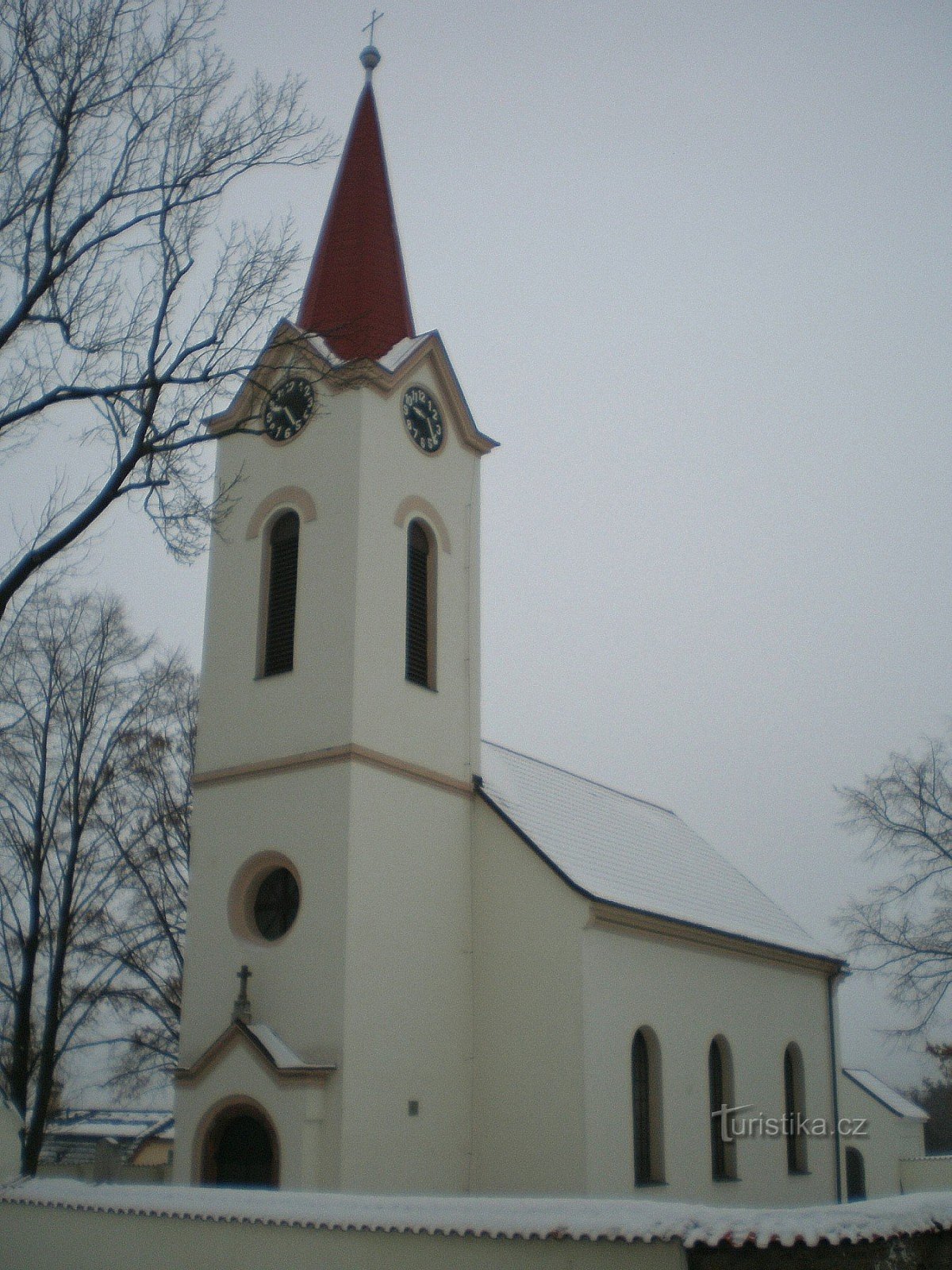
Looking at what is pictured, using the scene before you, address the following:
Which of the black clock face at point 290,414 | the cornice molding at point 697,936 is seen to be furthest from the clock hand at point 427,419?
the cornice molding at point 697,936

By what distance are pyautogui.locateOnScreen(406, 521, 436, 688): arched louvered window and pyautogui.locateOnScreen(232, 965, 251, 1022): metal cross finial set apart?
5.02 metres

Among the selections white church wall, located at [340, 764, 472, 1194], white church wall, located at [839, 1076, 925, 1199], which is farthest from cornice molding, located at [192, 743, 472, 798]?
white church wall, located at [839, 1076, 925, 1199]

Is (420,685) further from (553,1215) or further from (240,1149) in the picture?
(553,1215)

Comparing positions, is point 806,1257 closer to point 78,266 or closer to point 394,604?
point 78,266

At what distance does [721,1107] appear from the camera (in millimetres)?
21891

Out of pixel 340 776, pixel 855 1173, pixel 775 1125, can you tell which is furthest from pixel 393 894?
pixel 855 1173

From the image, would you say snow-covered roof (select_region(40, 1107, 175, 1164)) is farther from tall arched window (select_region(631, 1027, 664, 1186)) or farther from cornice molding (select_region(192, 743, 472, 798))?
tall arched window (select_region(631, 1027, 664, 1186))

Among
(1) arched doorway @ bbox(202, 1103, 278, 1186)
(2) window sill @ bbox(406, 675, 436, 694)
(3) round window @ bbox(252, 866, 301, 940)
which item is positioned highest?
(2) window sill @ bbox(406, 675, 436, 694)

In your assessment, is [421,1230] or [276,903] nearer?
[421,1230]

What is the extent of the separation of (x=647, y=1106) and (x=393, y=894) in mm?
5401

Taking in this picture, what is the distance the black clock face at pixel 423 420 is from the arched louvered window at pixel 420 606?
146 centimetres

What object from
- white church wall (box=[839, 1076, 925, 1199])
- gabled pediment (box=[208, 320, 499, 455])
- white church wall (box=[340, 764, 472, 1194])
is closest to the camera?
white church wall (box=[340, 764, 472, 1194])

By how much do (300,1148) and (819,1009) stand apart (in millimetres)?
14428

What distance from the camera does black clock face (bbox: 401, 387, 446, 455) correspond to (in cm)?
2120
